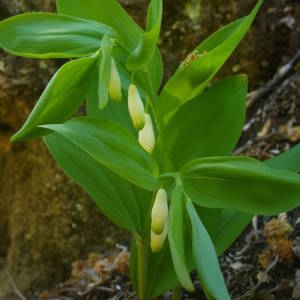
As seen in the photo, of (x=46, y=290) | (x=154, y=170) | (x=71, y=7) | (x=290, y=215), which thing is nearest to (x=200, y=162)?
(x=154, y=170)

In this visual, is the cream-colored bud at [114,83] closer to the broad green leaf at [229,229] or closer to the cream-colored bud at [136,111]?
the cream-colored bud at [136,111]

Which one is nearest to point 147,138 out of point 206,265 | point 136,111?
point 136,111

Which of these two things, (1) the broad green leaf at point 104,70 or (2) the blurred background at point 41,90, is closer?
(1) the broad green leaf at point 104,70

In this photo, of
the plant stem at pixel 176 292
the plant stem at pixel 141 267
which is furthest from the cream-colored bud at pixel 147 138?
the plant stem at pixel 176 292

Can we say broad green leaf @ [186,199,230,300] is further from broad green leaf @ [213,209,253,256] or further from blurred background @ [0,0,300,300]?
blurred background @ [0,0,300,300]

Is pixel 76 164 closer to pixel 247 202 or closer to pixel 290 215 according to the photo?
pixel 247 202

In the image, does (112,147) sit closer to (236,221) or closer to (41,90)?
(236,221)

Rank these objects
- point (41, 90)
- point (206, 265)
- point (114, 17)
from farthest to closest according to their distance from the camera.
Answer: point (41, 90), point (114, 17), point (206, 265)
